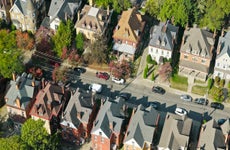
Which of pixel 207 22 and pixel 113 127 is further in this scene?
pixel 207 22

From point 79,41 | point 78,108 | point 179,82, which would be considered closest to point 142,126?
point 78,108

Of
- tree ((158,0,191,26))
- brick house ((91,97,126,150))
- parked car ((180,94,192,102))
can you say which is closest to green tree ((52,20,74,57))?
brick house ((91,97,126,150))

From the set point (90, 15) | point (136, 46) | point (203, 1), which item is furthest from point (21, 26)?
point (203, 1)

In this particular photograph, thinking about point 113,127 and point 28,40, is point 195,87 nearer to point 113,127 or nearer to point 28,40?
point 113,127

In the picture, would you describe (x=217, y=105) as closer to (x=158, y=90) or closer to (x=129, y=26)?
(x=158, y=90)

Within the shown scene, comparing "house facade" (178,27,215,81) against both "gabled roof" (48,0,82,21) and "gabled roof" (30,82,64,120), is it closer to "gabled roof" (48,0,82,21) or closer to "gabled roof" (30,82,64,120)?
"gabled roof" (48,0,82,21)

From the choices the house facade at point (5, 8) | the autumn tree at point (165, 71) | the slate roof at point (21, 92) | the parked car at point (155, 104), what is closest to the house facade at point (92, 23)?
the autumn tree at point (165, 71)
